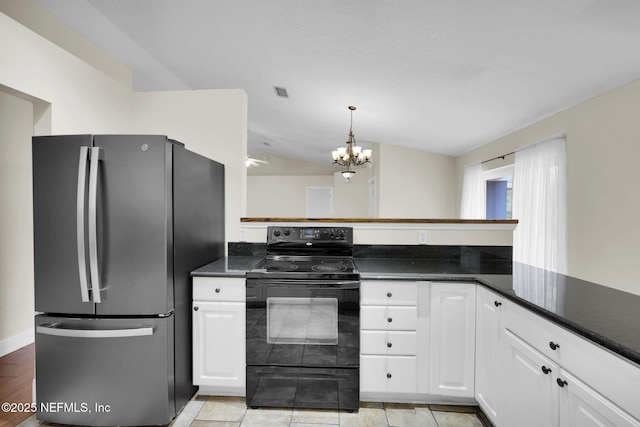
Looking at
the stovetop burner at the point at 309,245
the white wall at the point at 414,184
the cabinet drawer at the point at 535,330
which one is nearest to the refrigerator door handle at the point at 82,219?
the stovetop burner at the point at 309,245

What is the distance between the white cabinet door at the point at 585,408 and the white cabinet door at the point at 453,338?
0.76 metres

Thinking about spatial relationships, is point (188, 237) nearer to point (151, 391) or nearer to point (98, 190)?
point (98, 190)

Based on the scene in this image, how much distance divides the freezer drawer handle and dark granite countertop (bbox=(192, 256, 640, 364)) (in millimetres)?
422

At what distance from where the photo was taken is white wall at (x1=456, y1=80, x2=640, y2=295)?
2.54m

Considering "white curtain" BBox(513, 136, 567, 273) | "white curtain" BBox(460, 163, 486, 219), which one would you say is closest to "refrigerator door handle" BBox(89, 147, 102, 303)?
"white curtain" BBox(513, 136, 567, 273)

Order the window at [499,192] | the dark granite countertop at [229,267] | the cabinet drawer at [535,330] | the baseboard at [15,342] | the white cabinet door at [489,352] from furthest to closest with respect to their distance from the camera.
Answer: the window at [499,192] < the baseboard at [15,342] < the dark granite countertop at [229,267] < the white cabinet door at [489,352] < the cabinet drawer at [535,330]

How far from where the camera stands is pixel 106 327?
1.77m

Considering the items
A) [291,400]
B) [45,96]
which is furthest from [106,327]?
[45,96]

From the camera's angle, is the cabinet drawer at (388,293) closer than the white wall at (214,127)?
Yes

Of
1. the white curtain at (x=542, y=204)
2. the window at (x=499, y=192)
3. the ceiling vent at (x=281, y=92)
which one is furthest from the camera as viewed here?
the window at (x=499, y=192)

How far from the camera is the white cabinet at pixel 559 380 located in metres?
0.91

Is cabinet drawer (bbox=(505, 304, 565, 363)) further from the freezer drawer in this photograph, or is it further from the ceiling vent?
the ceiling vent

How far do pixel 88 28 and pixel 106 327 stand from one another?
2.57 metres

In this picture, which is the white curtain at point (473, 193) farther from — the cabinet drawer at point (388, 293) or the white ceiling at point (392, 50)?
the cabinet drawer at point (388, 293)
